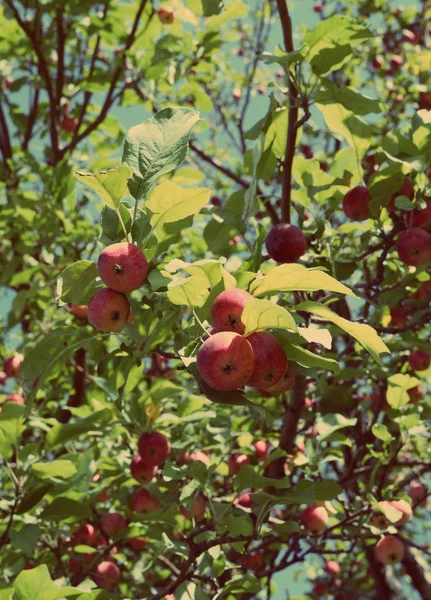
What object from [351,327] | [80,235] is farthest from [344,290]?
[80,235]

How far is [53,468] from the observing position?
2191 millimetres

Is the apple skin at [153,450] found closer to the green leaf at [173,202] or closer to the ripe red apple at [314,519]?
the ripe red apple at [314,519]

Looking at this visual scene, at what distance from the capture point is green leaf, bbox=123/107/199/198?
4.83 feet

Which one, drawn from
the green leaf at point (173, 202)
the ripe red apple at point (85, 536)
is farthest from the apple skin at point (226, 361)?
the ripe red apple at point (85, 536)

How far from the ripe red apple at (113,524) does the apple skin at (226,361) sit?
1901 millimetres

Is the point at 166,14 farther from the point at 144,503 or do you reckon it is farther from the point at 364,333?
the point at 364,333

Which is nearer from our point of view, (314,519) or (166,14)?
(314,519)

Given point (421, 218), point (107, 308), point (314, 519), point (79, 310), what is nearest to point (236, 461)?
point (314, 519)

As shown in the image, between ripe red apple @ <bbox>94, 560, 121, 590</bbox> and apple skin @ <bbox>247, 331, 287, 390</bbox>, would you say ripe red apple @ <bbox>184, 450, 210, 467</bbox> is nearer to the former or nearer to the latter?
ripe red apple @ <bbox>94, 560, 121, 590</bbox>

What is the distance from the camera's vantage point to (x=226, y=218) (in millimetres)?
2266

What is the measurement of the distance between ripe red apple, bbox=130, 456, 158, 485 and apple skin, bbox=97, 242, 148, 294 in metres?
1.25

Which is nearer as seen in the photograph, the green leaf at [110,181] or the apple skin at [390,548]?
the green leaf at [110,181]

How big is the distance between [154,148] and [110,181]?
6.0 inches

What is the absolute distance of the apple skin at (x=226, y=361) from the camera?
1.20 m
